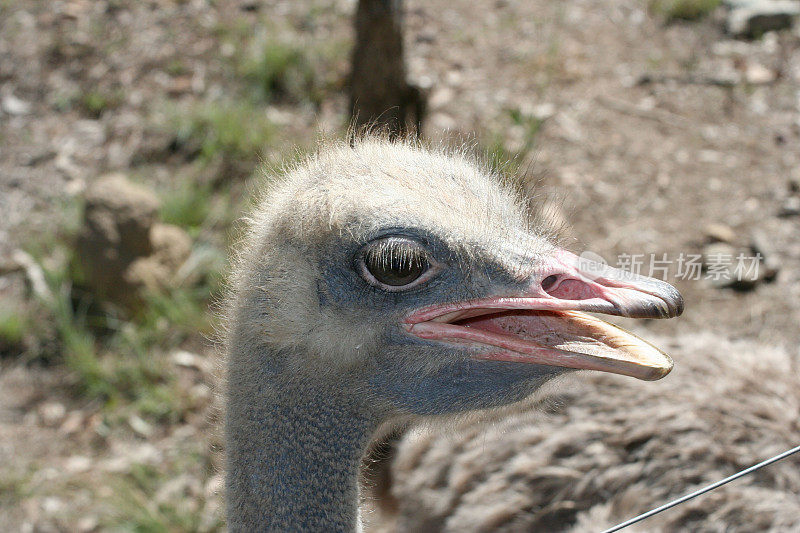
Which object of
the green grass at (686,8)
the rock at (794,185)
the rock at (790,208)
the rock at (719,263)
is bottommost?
the rock at (719,263)

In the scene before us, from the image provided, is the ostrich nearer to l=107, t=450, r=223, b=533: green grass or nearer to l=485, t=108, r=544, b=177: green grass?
l=107, t=450, r=223, b=533: green grass

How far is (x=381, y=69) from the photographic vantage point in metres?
3.92

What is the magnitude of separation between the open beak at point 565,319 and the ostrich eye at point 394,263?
0.24 feet

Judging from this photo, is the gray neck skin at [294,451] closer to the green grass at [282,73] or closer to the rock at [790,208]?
the rock at [790,208]

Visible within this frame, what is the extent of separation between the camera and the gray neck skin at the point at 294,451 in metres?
1.70

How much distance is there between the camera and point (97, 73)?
16.4 feet

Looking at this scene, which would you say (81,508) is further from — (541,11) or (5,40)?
(541,11)

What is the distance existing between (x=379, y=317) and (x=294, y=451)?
334 mm

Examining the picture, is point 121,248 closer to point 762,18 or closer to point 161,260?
point 161,260

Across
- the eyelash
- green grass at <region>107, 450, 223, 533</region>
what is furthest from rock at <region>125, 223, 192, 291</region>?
the eyelash

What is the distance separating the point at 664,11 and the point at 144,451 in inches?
155

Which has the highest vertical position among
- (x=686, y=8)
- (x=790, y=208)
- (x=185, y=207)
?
(x=686, y=8)

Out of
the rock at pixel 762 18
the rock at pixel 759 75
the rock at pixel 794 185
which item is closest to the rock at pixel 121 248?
the rock at pixel 794 185

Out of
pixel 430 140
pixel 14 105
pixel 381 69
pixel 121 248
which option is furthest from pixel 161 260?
pixel 430 140
